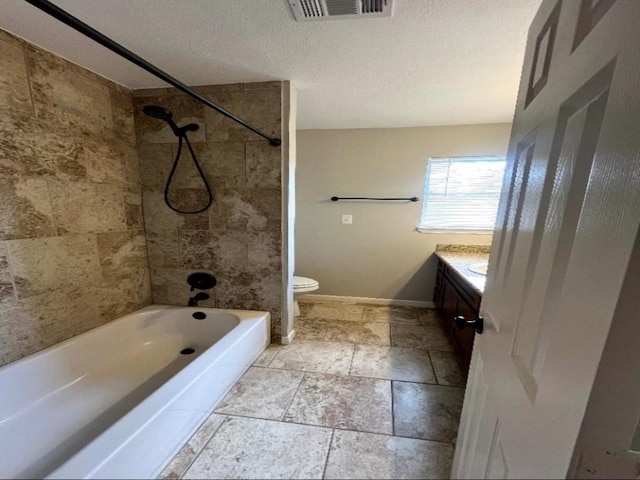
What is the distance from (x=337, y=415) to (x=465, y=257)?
2.04 m

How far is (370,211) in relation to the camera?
3129 mm

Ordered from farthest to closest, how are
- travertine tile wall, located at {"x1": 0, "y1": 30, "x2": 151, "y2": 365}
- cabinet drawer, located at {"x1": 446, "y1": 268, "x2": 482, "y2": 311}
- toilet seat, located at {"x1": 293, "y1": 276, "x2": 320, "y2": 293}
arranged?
toilet seat, located at {"x1": 293, "y1": 276, "x2": 320, "y2": 293}
cabinet drawer, located at {"x1": 446, "y1": 268, "x2": 482, "y2": 311}
travertine tile wall, located at {"x1": 0, "y1": 30, "x2": 151, "y2": 365}

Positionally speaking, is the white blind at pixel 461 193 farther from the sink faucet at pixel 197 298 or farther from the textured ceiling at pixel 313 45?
the sink faucet at pixel 197 298

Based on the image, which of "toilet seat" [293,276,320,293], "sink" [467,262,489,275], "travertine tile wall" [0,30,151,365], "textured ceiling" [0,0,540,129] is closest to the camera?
"textured ceiling" [0,0,540,129]

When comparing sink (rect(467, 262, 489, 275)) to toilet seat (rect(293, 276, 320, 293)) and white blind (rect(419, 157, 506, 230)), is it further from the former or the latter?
toilet seat (rect(293, 276, 320, 293))

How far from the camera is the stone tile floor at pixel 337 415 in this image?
1240 millimetres

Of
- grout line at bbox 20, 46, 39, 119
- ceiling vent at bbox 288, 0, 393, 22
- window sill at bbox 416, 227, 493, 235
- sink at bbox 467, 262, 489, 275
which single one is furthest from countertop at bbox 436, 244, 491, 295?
grout line at bbox 20, 46, 39, 119

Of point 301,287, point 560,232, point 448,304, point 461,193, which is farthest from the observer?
point 461,193

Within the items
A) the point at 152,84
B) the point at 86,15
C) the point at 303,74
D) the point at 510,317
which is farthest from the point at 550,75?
the point at 152,84

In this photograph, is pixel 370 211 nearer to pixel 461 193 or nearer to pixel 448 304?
pixel 461 193

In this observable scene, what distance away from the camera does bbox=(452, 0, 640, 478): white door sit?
36 cm

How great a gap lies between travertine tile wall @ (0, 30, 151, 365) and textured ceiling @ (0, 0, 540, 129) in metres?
0.18

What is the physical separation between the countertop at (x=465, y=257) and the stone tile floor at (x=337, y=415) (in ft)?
2.35

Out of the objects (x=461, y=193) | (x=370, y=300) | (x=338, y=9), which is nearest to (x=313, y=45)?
(x=338, y=9)
